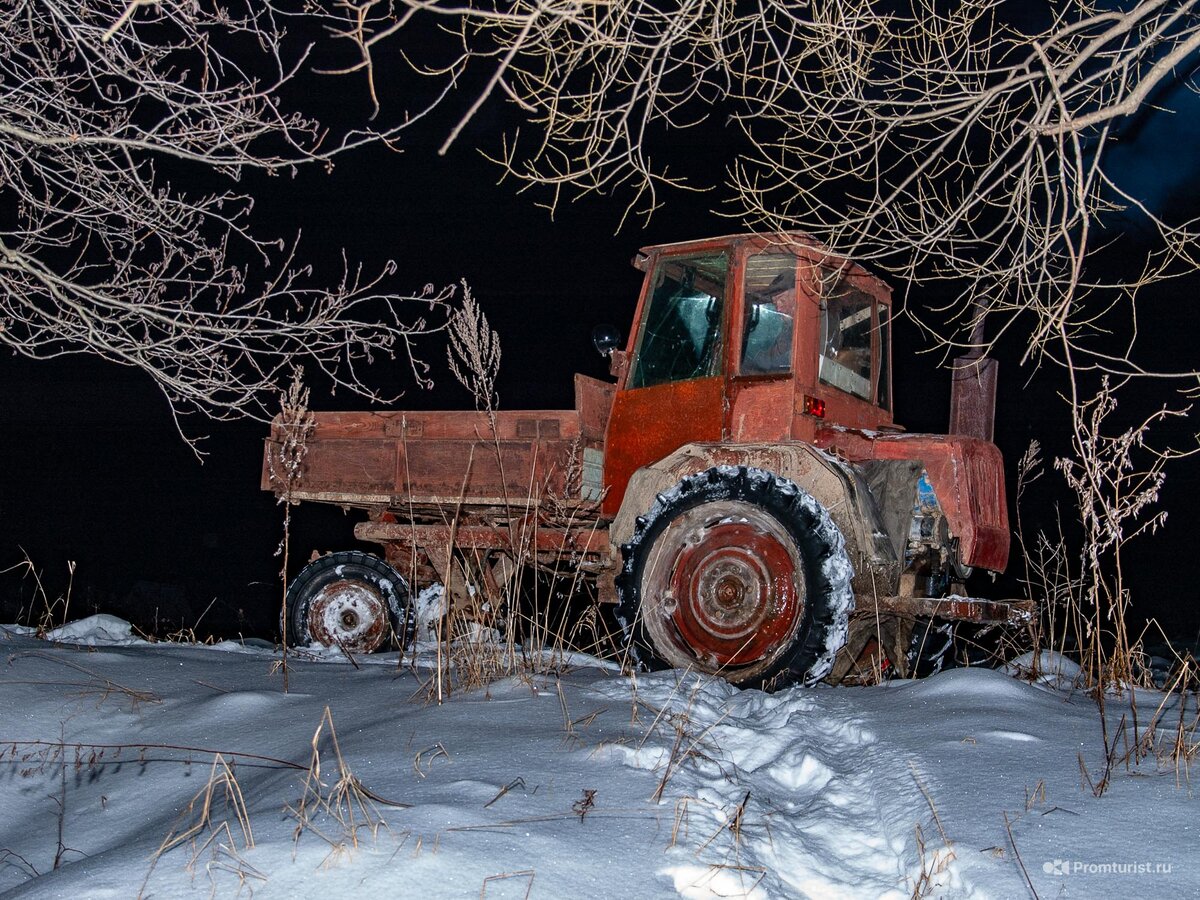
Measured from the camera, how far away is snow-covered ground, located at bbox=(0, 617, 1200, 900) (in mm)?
2209

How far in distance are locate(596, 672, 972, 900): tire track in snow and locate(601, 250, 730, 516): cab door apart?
188 centimetres

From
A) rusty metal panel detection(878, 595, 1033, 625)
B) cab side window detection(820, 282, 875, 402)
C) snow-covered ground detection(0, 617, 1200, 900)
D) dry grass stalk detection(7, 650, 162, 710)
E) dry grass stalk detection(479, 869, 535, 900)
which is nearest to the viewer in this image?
dry grass stalk detection(479, 869, 535, 900)

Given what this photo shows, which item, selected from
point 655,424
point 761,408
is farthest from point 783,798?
point 655,424

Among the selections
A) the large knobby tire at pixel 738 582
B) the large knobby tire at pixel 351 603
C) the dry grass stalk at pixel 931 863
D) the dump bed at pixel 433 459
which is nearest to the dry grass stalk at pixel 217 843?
the dry grass stalk at pixel 931 863

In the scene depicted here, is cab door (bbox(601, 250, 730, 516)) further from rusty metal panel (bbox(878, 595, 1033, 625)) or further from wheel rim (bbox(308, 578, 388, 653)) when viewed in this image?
wheel rim (bbox(308, 578, 388, 653))

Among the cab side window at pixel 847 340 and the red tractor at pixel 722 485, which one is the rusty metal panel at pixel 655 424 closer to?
the red tractor at pixel 722 485

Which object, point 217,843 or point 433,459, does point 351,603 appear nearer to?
point 433,459

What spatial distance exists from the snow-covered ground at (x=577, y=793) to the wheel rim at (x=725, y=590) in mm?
461

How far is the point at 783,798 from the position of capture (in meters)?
3.07

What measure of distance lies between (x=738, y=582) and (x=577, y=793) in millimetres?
2284

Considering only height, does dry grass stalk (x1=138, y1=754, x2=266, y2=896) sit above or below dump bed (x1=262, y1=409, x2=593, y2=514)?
below

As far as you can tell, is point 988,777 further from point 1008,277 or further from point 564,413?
point 564,413

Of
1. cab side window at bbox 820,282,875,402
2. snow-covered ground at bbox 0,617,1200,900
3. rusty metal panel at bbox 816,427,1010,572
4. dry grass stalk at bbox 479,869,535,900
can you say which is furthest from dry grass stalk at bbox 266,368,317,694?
cab side window at bbox 820,282,875,402

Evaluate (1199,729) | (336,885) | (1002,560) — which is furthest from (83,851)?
(1002,560)
